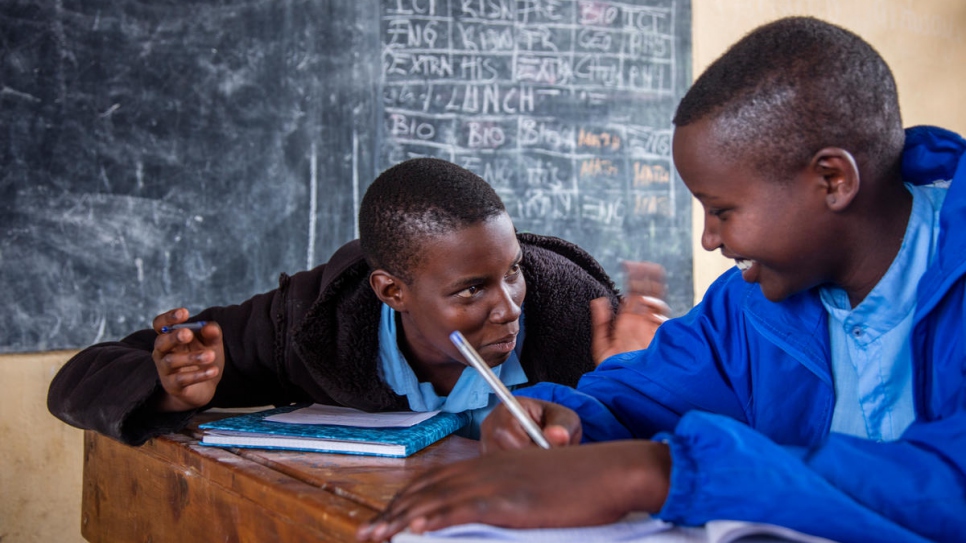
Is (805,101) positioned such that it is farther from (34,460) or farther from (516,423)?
(34,460)

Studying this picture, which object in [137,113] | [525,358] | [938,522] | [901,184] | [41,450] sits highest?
[137,113]

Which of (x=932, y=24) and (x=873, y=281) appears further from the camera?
(x=932, y=24)

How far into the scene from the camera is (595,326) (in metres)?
1.64

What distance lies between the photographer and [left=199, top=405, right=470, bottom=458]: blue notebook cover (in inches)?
43.5

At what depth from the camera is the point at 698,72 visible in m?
3.78

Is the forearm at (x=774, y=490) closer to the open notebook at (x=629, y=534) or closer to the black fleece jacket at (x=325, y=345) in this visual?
the open notebook at (x=629, y=534)

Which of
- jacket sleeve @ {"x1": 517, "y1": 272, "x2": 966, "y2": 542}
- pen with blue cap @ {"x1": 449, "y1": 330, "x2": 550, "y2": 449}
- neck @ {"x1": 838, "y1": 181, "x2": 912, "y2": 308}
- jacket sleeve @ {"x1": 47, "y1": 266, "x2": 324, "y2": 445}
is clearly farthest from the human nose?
jacket sleeve @ {"x1": 517, "y1": 272, "x2": 966, "y2": 542}

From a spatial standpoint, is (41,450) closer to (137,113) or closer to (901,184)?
(137,113)

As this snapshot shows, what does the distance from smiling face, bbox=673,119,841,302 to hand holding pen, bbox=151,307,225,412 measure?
2.72ft

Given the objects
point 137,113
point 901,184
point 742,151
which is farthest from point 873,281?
point 137,113

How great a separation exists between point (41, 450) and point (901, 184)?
265 cm

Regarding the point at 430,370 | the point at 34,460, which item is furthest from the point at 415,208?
the point at 34,460

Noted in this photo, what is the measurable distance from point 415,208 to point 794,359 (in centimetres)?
74

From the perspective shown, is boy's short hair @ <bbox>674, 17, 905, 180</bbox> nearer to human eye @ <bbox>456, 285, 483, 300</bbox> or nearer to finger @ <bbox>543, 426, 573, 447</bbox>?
finger @ <bbox>543, 426, 573, 447</bbox>
